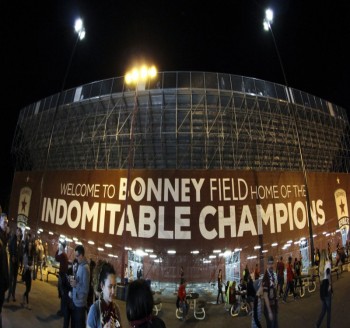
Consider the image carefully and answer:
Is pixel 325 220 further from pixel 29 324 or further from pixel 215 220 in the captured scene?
pixel 29 324

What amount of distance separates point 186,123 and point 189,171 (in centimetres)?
455

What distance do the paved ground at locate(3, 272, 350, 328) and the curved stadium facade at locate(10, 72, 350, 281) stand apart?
297 cm

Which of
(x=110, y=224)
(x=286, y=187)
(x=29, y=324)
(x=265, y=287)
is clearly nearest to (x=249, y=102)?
(x=286, y=187)

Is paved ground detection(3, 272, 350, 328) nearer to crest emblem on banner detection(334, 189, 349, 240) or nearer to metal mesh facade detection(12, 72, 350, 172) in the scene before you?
metal mesh facade detection(12, 72, 350, 172)

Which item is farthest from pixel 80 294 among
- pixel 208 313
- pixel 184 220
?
pixel 184 220

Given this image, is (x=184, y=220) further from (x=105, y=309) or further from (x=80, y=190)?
(x=105, y=309)

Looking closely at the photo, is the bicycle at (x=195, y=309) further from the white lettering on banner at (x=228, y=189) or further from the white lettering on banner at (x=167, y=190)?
the white lettering on banner at (x=228, y=189)


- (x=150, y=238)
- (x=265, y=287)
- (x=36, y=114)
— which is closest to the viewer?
(x=265, y=287)

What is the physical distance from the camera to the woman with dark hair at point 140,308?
2197mm

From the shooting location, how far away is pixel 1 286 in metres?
4.14

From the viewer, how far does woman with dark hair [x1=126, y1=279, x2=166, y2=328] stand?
220 centimetres

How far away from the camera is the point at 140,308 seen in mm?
2213

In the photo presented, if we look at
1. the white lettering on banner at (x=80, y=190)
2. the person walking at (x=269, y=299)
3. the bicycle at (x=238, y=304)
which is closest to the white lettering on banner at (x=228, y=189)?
the bicycle at (x=238, y=304)

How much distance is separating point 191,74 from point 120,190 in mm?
7204
